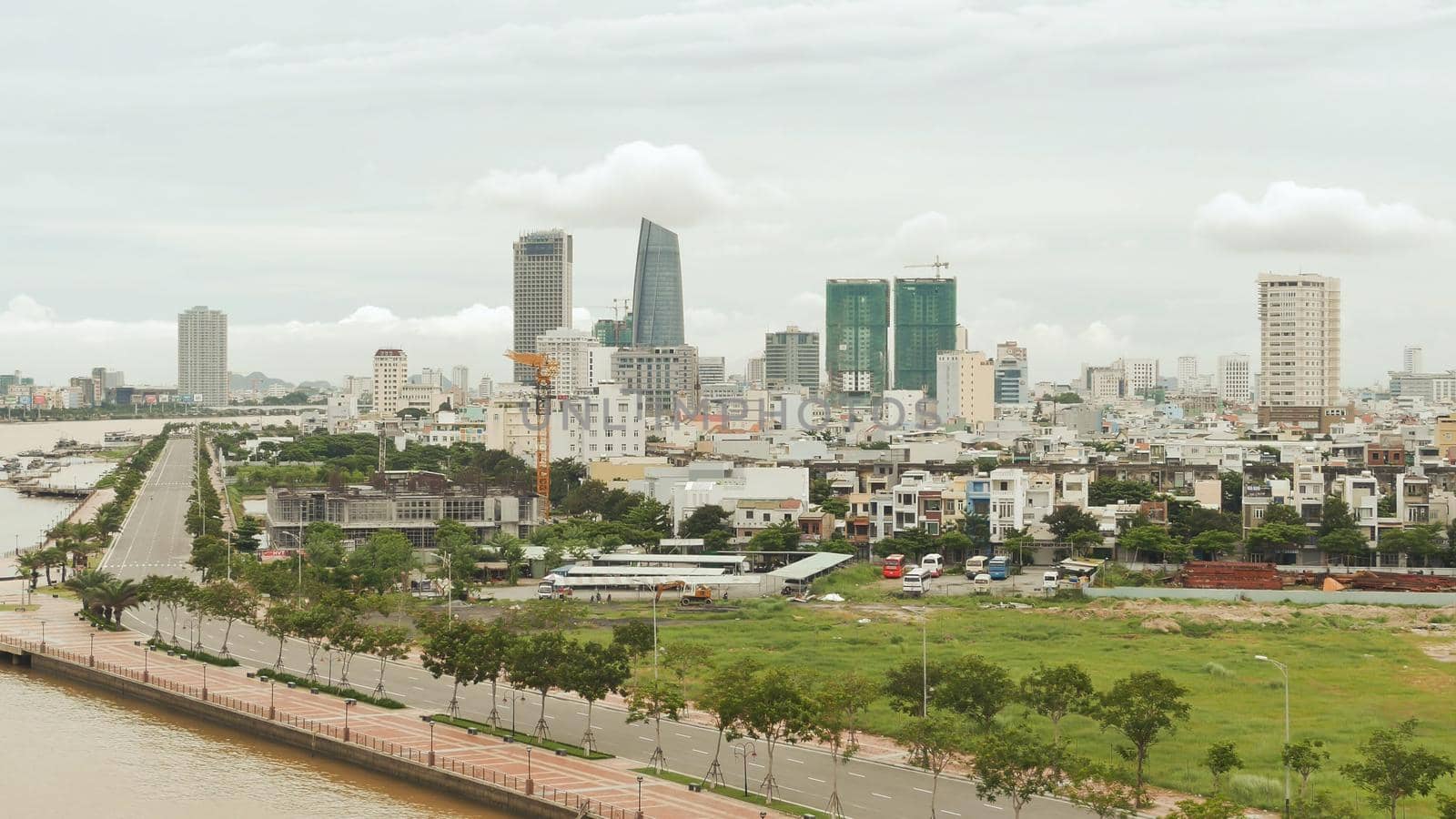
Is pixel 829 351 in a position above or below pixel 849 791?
above

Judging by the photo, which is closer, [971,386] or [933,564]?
[933,564]

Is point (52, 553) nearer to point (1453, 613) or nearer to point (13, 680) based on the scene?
point (13, 680)

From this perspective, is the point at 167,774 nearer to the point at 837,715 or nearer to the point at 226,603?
the point at 226,603

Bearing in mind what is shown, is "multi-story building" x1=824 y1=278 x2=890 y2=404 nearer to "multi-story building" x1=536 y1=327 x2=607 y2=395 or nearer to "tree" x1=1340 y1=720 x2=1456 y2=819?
"multi-story building" x1=536 y1=327 x2=607 y2=395

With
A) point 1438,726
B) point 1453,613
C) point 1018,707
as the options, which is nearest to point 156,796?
point 1018,707

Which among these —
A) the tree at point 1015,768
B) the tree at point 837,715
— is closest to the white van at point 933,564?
the tree at point 837,715

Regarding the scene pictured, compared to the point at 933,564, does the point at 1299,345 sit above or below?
above

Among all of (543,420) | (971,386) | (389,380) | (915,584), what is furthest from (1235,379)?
(915,584)
